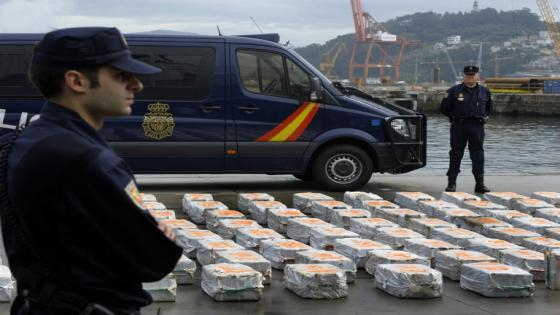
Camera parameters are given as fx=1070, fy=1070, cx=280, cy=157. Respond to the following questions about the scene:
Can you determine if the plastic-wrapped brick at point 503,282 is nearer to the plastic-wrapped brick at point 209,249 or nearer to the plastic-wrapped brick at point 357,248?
the plastic-wrapped brick at point 357,248

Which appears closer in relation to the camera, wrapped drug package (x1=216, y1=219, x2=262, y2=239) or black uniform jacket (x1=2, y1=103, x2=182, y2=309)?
black uniform jacket (x1=2, y1=103, x2=182, y2=309)

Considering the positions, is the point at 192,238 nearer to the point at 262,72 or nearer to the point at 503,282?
the point at 503,282

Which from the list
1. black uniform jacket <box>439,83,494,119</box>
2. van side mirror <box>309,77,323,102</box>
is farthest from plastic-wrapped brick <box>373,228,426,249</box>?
black uniform jacket <box>439,83,494,119</box>

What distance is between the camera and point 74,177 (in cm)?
268

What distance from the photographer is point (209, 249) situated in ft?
27.5

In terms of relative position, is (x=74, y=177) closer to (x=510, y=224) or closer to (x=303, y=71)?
(x=510, y=224)

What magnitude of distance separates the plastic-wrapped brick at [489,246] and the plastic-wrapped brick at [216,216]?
2441mm

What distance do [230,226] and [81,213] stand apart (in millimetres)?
7123

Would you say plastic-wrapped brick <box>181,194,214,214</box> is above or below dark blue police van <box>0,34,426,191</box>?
below

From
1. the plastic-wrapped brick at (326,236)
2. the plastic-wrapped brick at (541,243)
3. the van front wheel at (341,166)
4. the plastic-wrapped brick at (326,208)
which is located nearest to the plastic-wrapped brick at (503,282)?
the plastic-wrapped brick at (541,243)

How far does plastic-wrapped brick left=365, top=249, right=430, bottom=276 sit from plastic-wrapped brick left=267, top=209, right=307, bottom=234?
6.59 ft

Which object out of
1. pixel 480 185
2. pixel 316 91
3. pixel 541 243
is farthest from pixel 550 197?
pixel 541 243

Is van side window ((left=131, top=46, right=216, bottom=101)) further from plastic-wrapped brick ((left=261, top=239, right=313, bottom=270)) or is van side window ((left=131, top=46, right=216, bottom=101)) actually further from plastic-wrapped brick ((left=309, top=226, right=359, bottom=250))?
plastic-wrapped brick ((left=261, top=239, right=313, bottom=270))

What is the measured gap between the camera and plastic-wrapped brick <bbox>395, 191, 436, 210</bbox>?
38.8 ft
